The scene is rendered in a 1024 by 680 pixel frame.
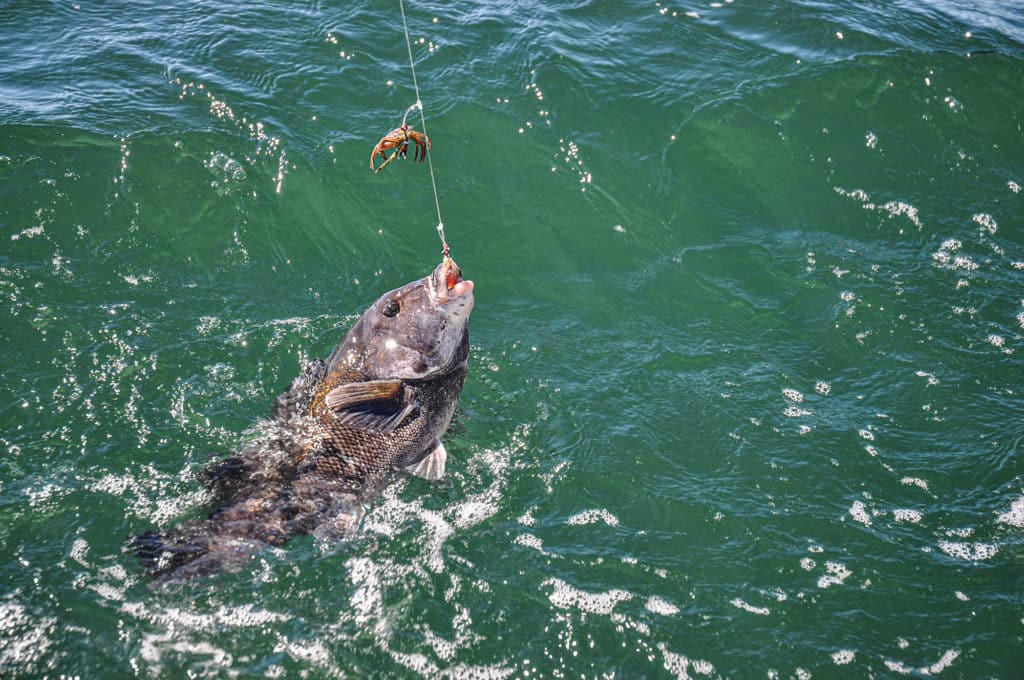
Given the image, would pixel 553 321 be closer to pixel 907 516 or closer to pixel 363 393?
pixel 363 393

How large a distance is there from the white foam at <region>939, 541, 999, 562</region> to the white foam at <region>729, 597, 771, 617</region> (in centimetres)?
162

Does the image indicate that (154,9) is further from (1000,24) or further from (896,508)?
(1000,24)

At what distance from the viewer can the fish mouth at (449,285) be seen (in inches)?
229

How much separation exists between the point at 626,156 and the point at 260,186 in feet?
14.2

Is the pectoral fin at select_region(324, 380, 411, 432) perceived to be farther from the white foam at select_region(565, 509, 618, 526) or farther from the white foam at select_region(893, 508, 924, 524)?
the white foam at select_region(893, 508, 924, 524)

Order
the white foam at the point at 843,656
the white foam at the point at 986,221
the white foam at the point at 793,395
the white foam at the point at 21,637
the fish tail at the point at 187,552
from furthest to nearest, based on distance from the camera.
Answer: the white foam at the point at 986,221 → the white foam at the point at 793,395 → the white foam at the point at 843,656 → the fish tail at the point at 187,552 → the white foam at the point at 21,637

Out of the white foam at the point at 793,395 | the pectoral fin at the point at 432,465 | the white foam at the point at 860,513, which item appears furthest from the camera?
the white foam at the point at 793,395

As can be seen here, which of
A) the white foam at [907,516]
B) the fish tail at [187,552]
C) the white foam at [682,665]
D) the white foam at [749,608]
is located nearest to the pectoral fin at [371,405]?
the fish tail at [187,552]

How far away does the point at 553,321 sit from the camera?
323 inches

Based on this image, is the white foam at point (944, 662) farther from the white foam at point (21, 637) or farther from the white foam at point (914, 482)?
the white foam at point (21, 637)

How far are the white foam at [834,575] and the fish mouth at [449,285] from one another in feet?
11.0

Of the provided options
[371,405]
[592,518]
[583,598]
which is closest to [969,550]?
[592,518]

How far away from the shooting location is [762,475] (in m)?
6.80

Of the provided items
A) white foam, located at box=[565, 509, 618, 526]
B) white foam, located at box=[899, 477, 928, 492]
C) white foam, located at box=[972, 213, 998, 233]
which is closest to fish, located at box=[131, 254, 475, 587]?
white foam, located at box=[565, 509, 618, 526]
